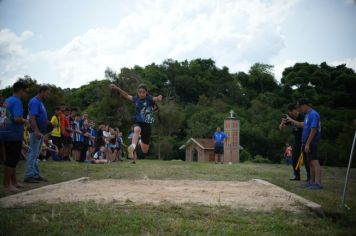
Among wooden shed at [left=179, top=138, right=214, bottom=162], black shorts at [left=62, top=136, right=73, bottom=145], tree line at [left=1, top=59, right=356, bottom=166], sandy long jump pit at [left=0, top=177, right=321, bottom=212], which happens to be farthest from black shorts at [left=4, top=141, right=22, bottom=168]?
wooden shed at [left=179, top=138, right=214, bottom=162]

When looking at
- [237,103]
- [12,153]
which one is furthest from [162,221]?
[237,103]

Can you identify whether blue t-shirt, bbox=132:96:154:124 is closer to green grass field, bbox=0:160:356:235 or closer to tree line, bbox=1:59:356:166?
green grass field, bbox=0:160:356:235

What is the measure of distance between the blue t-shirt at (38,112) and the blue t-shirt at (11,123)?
91 centimetres

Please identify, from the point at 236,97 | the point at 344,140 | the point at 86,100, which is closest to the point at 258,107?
the point at 236,97

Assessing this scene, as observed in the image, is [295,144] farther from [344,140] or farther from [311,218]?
[344,140]

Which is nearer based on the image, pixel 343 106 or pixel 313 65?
pixel 343 106

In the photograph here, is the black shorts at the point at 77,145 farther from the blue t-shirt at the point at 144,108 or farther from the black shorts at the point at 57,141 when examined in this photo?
the blue t-shirt at the point at 144,108

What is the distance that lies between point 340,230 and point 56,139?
45.2 feet

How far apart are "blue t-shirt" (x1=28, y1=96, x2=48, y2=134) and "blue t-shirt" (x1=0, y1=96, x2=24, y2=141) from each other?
35.9 inches

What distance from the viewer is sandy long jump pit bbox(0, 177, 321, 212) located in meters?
6.30

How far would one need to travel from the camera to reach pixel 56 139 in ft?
54.6

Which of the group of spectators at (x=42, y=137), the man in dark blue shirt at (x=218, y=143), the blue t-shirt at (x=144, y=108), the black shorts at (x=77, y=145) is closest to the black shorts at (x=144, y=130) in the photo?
the blue t-shirt at (x=144, y=108)

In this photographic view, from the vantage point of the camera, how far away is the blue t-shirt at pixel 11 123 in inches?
317

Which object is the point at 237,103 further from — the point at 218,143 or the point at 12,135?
the point at 12,135
